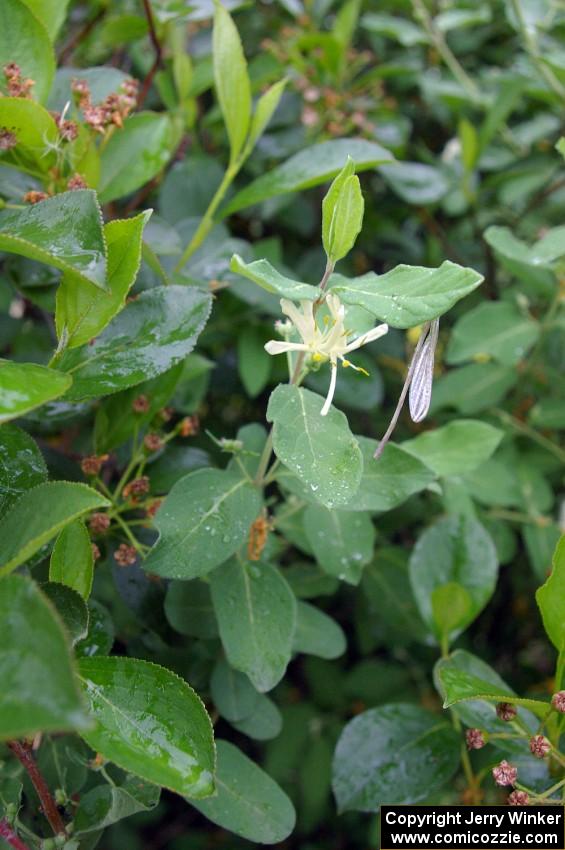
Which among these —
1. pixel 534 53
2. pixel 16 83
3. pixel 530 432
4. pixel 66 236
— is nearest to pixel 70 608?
pixel 66 236

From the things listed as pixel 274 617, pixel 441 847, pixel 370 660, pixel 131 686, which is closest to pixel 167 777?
pixel 131 686

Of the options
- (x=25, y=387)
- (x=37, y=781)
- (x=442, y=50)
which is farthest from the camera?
(x=442, y=50)

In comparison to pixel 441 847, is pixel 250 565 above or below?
above

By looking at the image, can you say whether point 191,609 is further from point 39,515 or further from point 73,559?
point 39,515

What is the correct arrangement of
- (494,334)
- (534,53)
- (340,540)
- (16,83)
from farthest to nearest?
(534,53), (494,334), (340,540), (16,83)

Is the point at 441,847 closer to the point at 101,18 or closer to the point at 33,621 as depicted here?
the point at 33,621

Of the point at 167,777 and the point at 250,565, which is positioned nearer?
the point at 167,777
